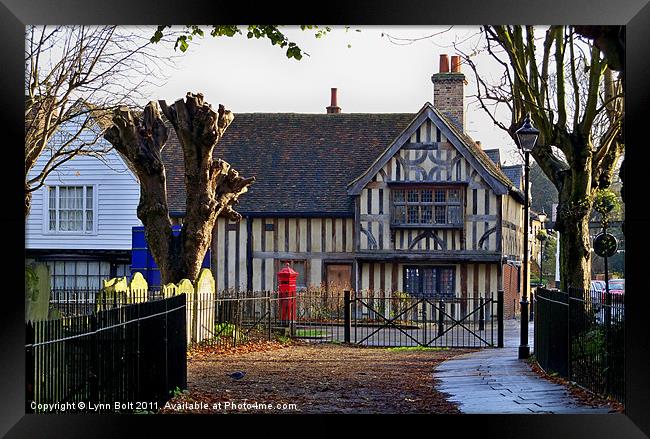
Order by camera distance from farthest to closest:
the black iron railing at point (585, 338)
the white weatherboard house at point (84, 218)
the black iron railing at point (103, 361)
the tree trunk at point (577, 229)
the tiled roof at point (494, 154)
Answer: the tiled roof at point (494, 154) → the white weatherboard house at point (84, 218) → the tree trunk at point (577, 229) → the black iron railing at point (585, 338) → the black iron railing at point (103, 361)

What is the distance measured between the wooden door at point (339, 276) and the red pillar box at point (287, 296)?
4320 mm

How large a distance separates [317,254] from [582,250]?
36.7 ft

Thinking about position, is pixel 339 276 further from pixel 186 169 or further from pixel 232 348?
pixel 186 169

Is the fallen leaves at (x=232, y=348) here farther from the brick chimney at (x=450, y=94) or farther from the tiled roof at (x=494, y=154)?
the tiled roof at (x=494, y=154)

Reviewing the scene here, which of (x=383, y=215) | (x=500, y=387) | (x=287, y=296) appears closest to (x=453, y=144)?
(x=383, y=215)

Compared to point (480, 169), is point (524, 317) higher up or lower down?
lower down

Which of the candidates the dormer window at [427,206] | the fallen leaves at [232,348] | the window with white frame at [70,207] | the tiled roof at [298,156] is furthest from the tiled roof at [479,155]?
the window with white frame at [70,207]

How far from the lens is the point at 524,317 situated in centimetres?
1565

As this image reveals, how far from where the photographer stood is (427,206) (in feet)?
84.4

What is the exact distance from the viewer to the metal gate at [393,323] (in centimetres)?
1956
